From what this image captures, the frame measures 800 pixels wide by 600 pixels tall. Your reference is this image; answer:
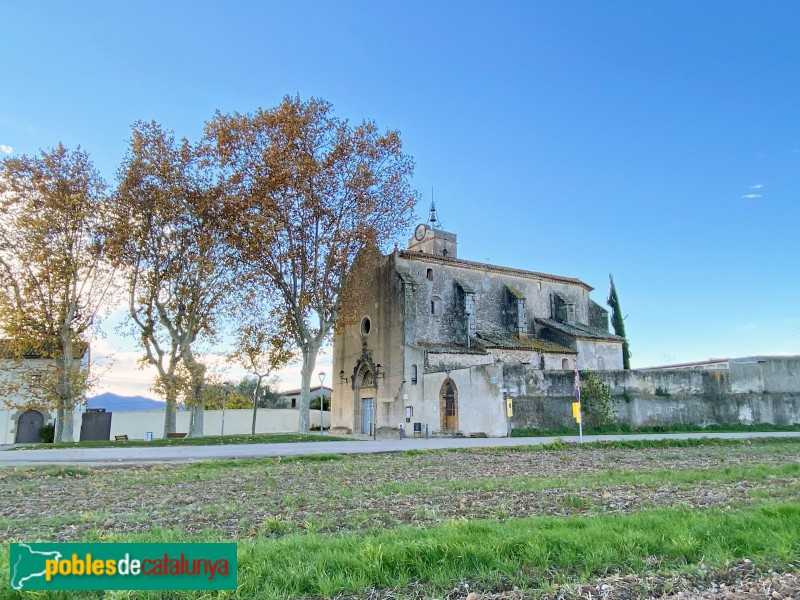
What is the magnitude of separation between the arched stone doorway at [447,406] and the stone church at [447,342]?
6cm

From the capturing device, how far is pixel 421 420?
36.8 meters

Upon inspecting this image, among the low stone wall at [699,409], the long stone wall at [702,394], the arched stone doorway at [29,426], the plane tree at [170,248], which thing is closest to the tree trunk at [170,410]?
the plane tree at [170,248]

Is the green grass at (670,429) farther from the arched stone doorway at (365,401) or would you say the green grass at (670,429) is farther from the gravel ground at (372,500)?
the gravel ground at (372,500)

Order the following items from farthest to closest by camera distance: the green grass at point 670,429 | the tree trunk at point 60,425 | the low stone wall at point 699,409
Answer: the low stone wall at point 699,409 → the green grass at point 670,429 → the tree trunk at point 60,425

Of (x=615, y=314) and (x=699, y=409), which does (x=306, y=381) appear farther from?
(x=615, y=314)

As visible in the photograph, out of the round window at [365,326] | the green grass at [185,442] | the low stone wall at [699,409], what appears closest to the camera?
the green grass at [185,442]

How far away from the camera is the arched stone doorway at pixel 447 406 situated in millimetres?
35500

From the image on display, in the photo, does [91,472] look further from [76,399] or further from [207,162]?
[207,162]

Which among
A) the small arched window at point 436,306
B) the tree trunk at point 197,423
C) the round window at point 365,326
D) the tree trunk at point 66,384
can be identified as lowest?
the tree trunk at point 197,423

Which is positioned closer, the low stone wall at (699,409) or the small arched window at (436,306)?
the low stone wall at (699,409)

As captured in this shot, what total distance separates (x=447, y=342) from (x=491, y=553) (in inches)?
1453

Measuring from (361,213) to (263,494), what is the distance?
23401 millimetres

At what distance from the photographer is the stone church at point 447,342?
34.1 meters

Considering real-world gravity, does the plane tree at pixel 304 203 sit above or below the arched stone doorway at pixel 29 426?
above
